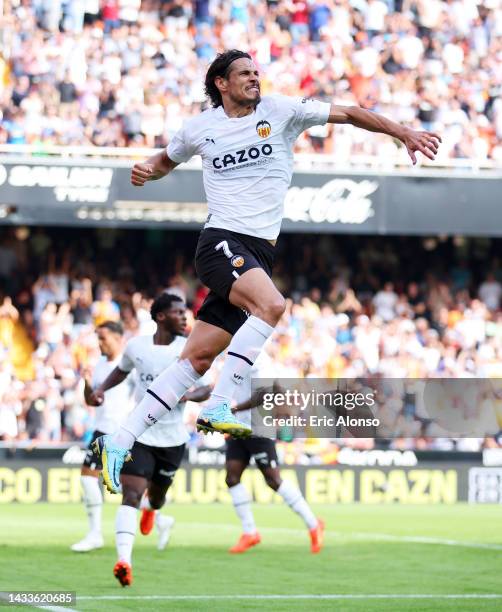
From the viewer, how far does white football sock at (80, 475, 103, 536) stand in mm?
13218

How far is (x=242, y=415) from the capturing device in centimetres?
1360

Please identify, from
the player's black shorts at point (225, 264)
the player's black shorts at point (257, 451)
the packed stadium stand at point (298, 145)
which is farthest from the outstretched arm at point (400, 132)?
the packed stadium stand at point (298, 145)

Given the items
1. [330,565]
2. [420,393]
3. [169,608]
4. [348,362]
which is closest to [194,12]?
[348,362]

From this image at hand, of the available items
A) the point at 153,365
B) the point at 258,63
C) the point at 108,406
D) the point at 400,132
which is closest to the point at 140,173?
the point at 400,132

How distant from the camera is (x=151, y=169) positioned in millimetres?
8148

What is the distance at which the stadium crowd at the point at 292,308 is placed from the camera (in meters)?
21.4

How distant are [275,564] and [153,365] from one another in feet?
8.24

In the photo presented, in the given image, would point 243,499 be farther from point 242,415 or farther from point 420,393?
point 420,393

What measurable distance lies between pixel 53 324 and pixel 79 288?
1267 millimetres

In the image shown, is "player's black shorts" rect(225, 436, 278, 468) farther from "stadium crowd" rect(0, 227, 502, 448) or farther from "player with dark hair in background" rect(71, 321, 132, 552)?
"stadium crowd" rect(0, 227, 502, 448)

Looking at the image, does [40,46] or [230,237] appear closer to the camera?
[230,237]

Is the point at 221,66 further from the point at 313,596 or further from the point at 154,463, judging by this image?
the point at 154,463

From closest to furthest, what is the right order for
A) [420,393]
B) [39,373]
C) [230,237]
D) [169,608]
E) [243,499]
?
1. [230,237]
2. [169,608]
3. [243,499]
4. [420,393]
5. [39,373]

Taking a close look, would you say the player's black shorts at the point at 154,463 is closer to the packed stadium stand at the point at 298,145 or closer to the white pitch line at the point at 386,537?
the white pitch line at the point at 386,537
